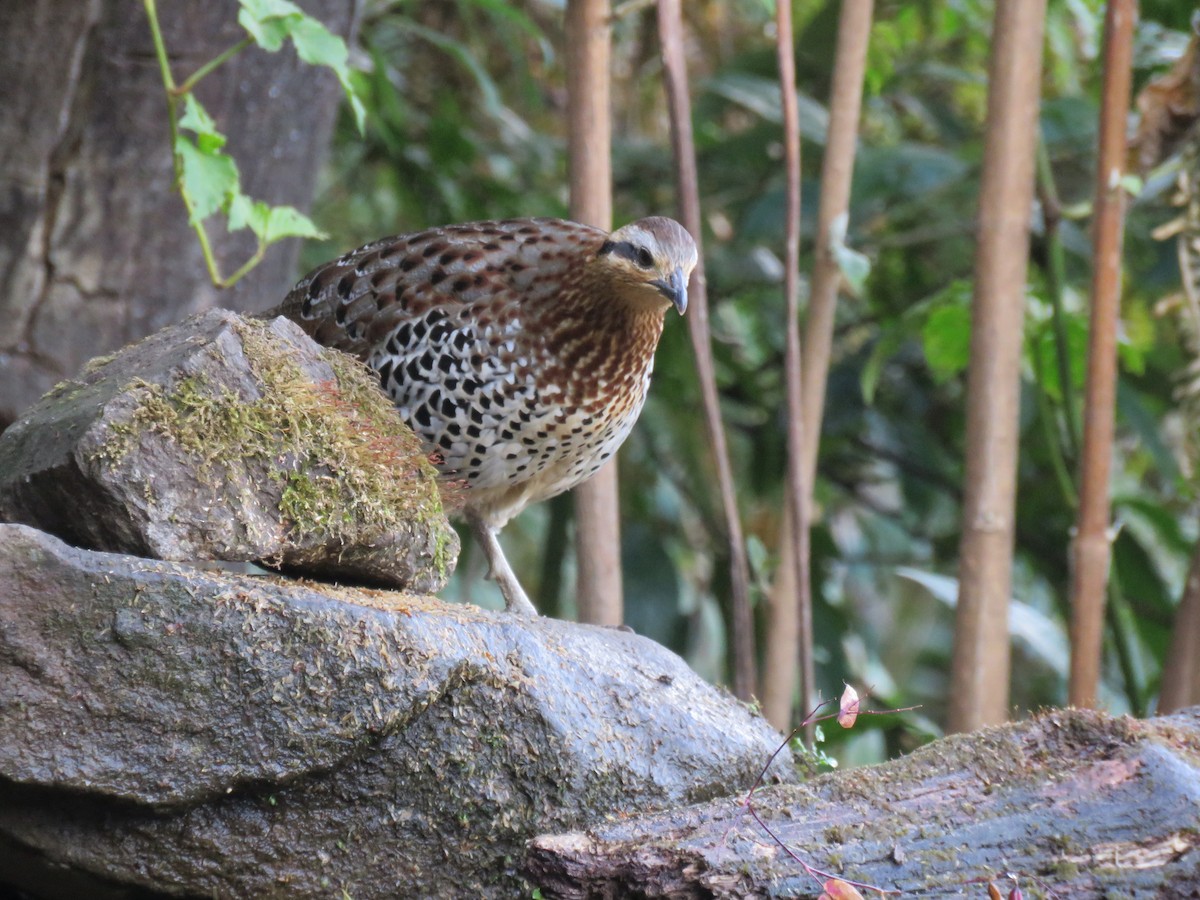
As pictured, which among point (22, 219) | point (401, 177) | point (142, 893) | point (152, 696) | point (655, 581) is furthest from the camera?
point (401, 177)

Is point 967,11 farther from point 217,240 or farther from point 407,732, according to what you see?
point 407,732

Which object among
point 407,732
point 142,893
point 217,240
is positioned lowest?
point 142,893

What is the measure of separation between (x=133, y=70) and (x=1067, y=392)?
11.0 feet

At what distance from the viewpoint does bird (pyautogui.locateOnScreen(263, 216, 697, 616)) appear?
3.41 m

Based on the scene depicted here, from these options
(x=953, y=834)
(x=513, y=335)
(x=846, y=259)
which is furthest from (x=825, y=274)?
(x=953, y=834)

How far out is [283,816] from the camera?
2.34m

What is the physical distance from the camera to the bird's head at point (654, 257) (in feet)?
11.2

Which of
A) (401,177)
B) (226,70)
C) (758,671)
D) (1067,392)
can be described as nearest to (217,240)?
(226,70)

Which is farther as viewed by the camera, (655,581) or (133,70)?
(655,581)

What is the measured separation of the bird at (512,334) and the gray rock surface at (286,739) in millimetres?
839

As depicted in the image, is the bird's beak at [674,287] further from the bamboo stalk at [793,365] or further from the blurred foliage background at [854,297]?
the blurred foliage background at [854,297]

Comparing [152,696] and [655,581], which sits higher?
[152,696]

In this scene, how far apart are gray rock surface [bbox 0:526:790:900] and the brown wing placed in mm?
1097

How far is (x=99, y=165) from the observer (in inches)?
175
